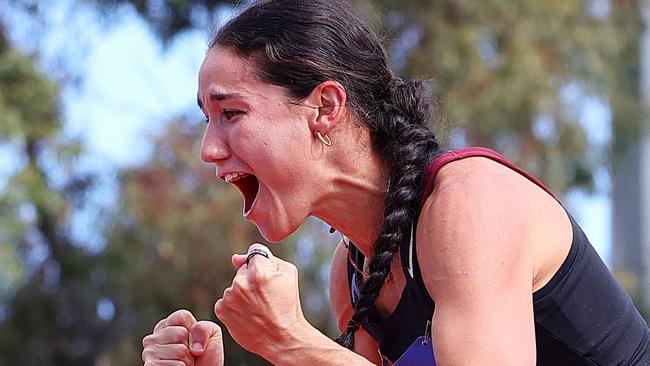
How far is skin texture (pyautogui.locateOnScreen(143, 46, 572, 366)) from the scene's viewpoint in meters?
2.25

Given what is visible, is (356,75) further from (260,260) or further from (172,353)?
(172,353)

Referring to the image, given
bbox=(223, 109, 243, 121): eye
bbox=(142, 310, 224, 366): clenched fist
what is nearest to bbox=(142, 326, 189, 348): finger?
bbox=(142, 310, 224, 366): clenched fist

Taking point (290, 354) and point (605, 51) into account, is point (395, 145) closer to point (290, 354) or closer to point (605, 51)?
point (290, 354)

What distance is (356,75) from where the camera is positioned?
266cm

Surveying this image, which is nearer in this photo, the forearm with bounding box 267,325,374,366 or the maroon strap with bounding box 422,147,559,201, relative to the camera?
the forearm with bounding box 267,325,374,366

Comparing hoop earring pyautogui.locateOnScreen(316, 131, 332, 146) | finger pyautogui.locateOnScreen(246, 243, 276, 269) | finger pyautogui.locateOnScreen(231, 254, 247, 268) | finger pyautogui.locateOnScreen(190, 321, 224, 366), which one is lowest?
finger pyautogui.locateOnScreen(190, 321, 224, 366)

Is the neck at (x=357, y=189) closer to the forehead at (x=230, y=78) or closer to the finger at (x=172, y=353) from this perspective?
the forehead at (x=230, y=78)

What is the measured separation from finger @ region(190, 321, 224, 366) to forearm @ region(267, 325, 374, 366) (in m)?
0.34

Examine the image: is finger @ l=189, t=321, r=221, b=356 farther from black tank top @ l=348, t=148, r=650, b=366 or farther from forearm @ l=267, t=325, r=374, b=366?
black tank top @ l=348, t=148, r=650, b=366

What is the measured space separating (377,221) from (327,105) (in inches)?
11.7

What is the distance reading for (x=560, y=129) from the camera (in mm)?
11109

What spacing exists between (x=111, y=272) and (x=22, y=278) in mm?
999

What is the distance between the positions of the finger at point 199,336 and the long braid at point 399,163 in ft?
1.15

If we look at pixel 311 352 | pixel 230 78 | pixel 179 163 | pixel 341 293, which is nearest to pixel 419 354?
pixel 311 352
